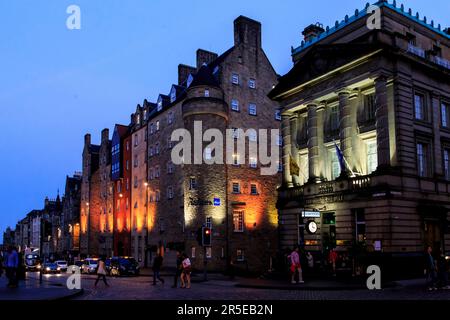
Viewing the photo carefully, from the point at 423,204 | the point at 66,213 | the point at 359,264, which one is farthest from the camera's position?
the point at 66,213

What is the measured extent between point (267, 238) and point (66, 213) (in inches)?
2616

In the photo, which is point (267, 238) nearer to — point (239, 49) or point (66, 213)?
point (239, 49)

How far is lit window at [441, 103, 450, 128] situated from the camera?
1538 inches

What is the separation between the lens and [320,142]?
41562mm

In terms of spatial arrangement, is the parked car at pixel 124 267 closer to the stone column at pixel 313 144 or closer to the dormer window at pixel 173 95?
the stone column at pixel 313 144

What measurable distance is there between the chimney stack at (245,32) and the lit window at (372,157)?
2393cm

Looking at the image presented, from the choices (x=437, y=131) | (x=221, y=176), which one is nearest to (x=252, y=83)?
(x=221, y=176)

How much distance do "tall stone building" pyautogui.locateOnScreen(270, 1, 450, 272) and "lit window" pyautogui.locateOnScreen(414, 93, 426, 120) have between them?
112mm

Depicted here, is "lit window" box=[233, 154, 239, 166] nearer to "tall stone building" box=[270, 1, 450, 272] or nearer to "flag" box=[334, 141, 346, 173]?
"tall stone building" box=[270, 1, 450, 272]

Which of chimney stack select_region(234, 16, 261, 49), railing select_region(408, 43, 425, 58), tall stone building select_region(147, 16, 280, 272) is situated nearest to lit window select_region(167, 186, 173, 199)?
tall stone building select_region(147, 16, 280, 272)

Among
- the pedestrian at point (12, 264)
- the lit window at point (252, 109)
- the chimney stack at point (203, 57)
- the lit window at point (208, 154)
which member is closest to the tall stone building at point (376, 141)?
the lit window at point (208, 154)

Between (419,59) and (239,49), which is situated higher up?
(239,49)

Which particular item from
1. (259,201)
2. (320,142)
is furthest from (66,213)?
(320,142)
